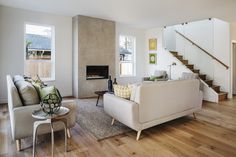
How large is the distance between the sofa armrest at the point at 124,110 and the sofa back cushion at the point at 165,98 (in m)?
0.12

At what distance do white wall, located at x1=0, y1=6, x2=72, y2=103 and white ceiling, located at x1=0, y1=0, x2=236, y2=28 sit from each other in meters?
0.26

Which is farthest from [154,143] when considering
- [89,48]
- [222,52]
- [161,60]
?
[161,60]

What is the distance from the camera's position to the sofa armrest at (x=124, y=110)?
2.65 m

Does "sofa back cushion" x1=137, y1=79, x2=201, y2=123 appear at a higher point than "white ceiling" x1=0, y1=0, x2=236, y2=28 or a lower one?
lower

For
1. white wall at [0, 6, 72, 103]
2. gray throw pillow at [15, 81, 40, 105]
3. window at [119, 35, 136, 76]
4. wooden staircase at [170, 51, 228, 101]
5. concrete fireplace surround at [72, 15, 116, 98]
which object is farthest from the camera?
window at [119, 35, 136, 76]

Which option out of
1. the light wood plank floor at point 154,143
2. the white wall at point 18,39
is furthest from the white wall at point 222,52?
the white wall at point 18,39

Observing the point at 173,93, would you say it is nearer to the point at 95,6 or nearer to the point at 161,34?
the point at 95,6

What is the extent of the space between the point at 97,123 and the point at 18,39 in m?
3.62

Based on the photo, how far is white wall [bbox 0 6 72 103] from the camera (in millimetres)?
4867

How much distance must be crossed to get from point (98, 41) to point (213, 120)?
4.26 metres

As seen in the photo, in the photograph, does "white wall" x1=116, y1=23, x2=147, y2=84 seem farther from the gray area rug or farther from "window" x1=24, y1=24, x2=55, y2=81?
the gray area rug

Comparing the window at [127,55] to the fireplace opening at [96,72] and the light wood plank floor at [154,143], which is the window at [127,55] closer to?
the fireplace opening at [96,72]

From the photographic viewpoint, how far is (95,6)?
4.73 m

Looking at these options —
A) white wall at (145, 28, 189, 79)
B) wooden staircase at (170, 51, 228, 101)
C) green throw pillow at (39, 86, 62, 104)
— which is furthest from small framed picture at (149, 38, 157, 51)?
green throw pillow at (39, 86, 62, 104)
